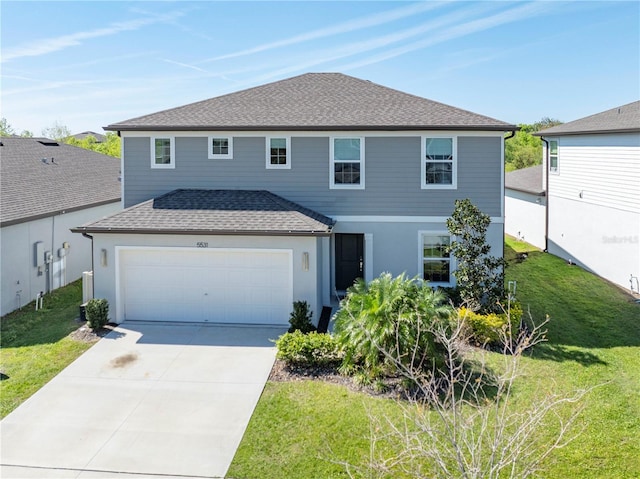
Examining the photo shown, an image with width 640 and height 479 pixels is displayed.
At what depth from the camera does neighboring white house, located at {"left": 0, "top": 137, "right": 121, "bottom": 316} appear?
14.0 m

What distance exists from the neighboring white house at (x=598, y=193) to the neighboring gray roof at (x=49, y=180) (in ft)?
60.8

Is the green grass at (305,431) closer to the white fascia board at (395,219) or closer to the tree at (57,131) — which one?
the white fascia board at (395,219)

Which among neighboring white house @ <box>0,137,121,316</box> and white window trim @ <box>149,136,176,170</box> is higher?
white window trim @ <box>149,136,176,170</box>

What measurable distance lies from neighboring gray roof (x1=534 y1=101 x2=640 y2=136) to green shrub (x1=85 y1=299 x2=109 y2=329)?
16.3 m

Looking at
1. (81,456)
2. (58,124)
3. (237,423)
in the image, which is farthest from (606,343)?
(58,124)

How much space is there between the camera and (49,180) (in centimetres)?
1917

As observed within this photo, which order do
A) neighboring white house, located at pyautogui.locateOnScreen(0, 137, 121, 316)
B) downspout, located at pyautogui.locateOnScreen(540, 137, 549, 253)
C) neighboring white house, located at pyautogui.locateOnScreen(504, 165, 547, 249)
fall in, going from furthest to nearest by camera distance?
neighboring white house, located at pyautogui.locateOnScreen(504, 165, 547, 249)
downspout, located at pyautogui.locateOnScreen(540, 137, 549, 253)
neighboring white house, located at pyautogui.locateOnScreen(0, 137, 121, 316)

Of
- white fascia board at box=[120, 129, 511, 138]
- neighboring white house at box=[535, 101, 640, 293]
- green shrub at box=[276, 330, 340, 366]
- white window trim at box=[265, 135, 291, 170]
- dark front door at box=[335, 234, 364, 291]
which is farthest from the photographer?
neighboring white house at box=[535, 101, 640, 293]

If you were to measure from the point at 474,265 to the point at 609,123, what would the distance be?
33.4 feet

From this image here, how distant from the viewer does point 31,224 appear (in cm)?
1479

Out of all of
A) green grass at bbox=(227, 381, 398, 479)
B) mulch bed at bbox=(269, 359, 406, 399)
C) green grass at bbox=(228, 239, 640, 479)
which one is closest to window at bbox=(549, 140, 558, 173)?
green grass at bbox=(228, 239, 640, 479)

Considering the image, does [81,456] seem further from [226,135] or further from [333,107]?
[333,107]

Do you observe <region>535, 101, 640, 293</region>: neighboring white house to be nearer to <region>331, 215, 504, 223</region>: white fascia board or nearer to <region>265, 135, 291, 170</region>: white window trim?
<region>331, 215, 504, 223</region>: white fascia board

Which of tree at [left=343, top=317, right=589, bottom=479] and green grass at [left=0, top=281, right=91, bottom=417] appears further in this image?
green grass at [left=0, top=281, right=91, bottom=417]
